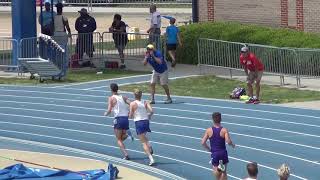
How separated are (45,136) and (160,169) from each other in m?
4.53

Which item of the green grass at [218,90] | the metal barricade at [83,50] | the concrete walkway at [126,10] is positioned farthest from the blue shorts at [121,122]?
the concrete walkway at [126,10]

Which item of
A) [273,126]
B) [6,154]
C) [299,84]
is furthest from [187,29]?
[6,154]

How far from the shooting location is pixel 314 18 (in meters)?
31.7

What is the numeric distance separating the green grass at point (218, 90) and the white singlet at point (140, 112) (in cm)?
734

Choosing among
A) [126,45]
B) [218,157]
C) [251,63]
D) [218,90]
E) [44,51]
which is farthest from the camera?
[126,45]

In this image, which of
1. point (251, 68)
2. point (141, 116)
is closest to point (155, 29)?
point (251, 68)

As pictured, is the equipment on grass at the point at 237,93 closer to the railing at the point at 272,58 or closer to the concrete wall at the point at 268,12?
the railing at the point at 272,58

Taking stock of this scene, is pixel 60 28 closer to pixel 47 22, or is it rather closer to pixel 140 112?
pixel 47 22

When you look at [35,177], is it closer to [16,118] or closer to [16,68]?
[16,118]

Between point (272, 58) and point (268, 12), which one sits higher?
point (268, 12)

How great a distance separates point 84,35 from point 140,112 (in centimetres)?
1490

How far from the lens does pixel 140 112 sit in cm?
1716

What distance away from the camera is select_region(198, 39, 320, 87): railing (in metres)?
26.7

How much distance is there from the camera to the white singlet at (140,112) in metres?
17.1
